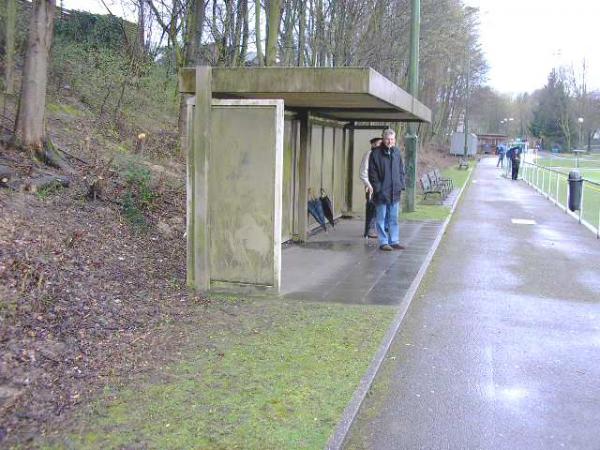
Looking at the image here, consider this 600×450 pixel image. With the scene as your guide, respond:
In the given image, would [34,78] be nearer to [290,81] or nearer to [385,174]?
[290,81]

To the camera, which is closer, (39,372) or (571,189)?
Answer: (39,372)

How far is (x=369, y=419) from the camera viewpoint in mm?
4434

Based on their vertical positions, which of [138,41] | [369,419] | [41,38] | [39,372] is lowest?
[369,419]

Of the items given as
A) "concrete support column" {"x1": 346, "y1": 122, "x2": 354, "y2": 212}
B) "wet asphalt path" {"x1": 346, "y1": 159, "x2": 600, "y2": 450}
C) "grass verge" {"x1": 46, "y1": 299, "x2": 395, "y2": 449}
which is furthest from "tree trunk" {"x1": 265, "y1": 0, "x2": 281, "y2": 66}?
"grass verge" {"x1": 46, "y1": 299, "x2": 395, "y2": 449}

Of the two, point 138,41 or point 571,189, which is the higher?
point 138,41

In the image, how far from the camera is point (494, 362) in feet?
18.4

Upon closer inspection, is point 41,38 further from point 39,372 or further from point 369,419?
point 369,419

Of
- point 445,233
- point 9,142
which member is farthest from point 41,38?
point 445,233

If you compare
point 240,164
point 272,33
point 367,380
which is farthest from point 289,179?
point 367,380

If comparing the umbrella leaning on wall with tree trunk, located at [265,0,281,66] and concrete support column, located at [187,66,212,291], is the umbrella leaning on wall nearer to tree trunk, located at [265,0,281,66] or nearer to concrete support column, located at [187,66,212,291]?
tree trunk, located at [265,0,281,66]

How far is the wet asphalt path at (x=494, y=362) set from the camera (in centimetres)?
426

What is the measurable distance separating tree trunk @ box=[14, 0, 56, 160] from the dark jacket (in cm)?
471

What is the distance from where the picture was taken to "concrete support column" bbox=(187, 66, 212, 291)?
23.4 feet

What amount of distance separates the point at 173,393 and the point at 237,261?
9.69 feet
